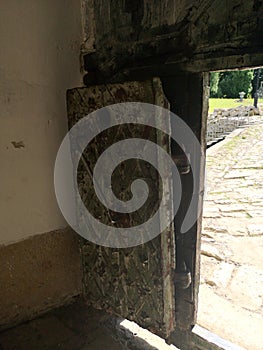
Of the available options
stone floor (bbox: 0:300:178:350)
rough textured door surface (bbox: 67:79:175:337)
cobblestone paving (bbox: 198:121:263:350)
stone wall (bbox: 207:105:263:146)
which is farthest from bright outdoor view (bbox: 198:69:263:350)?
stone wall (bbox: 207:105:263:146)

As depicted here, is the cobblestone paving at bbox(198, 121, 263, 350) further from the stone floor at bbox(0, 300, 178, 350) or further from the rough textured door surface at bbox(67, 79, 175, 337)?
the rough textured door surface at bbox(67, 79, 175, 337)

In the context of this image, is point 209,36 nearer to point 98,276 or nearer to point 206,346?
point 98,276

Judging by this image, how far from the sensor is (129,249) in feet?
5.17

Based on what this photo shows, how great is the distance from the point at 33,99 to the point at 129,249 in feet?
3.06

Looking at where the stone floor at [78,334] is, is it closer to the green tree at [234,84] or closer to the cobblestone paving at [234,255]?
the cobblestone paving at [234,255]

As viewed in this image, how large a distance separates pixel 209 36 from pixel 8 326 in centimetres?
182

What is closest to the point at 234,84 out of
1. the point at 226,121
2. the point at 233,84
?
the point at 233,84

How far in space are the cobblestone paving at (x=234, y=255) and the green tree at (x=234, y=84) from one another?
56.3ft

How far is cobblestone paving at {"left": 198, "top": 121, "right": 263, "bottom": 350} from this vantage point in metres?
2.00

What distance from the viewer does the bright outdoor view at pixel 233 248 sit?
2.02 meters

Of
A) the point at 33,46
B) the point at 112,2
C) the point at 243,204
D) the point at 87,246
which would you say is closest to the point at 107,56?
the point at 112,2

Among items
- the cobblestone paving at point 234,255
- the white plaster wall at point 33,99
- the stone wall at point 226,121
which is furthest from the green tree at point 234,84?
the white plaster wall at point 33,99

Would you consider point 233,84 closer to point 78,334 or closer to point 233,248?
point 233,248

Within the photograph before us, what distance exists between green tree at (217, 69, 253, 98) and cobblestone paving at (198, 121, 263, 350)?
56.3 ft
